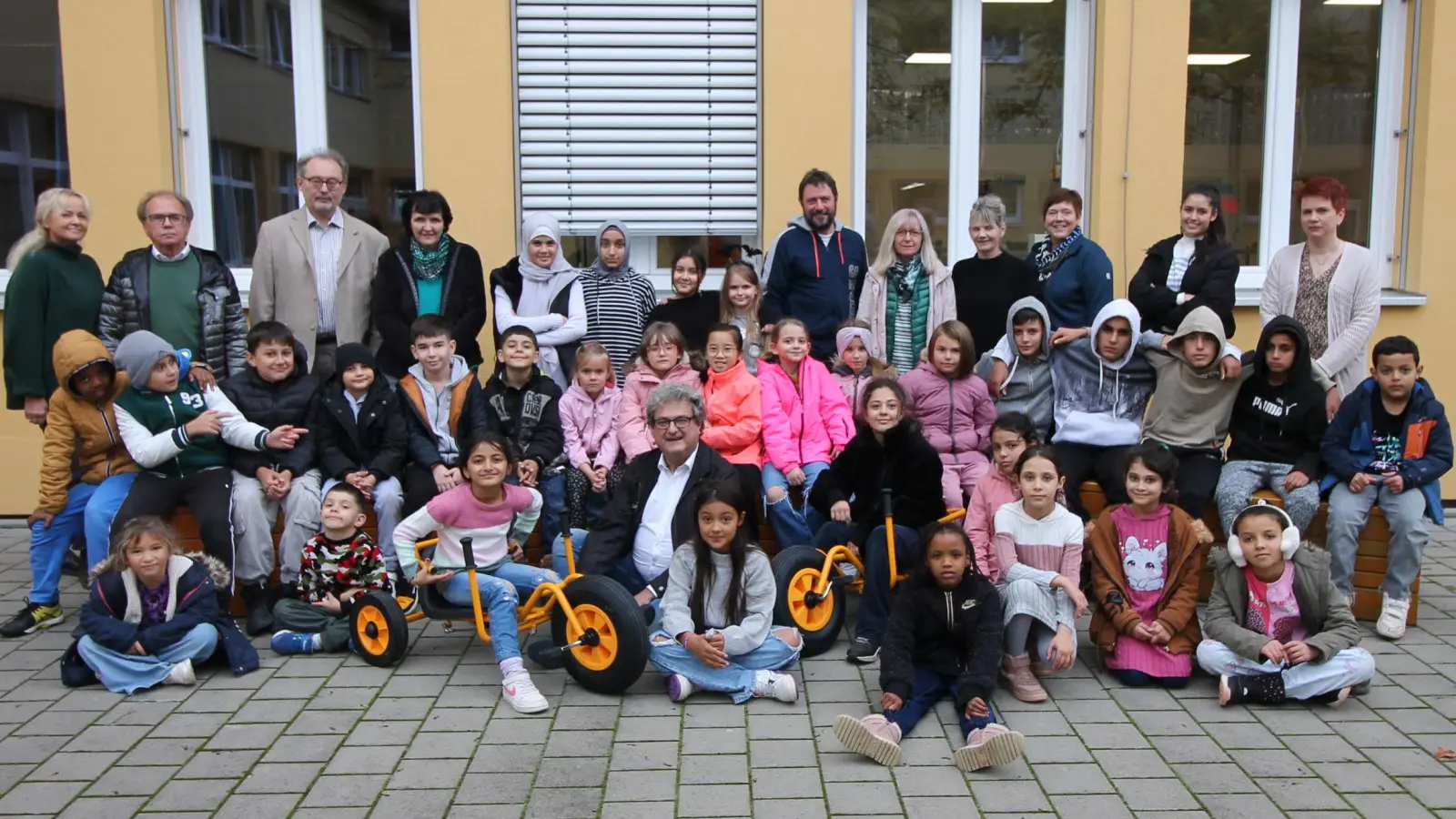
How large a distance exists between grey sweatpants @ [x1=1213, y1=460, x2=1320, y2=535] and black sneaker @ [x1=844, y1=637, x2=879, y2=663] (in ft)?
5.79

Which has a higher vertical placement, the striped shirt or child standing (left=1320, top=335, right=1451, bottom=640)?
the striped shirt

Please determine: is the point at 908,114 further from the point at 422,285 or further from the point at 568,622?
the point at 568,622

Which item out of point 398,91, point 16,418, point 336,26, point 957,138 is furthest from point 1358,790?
point 16,418

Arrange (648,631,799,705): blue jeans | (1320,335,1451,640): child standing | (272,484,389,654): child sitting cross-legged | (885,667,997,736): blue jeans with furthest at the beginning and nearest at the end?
(1320,335,1451,640): child standing
(272,484,389,654): child sitting cross-legged
(648,631,799,705): blue jeans
(885,667,997,736): blue jeans

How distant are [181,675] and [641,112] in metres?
4.11

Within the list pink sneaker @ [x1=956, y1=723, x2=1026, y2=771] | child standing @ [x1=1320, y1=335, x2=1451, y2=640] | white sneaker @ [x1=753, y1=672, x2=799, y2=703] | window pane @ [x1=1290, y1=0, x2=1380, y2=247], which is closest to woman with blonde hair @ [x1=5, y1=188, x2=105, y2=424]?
white sneaker @ [x1=753, y1=672, x2=799, y2=703]

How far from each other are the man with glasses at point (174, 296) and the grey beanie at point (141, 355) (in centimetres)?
36

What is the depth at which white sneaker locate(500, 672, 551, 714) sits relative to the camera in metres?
4.53

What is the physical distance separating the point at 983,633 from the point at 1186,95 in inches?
176

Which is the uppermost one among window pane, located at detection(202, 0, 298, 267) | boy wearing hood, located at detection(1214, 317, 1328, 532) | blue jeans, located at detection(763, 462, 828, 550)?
window pane, located at detection(202, 0, 298, 267)

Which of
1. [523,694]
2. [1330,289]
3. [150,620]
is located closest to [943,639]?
[523,694]

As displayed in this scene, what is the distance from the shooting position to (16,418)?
7.37m

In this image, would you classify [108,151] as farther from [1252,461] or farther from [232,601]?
[1252,461]

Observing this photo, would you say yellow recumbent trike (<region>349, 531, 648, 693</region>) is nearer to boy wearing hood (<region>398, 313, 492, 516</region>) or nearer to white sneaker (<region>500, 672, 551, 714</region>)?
white sneaker (<region>500, 672, 551, 714</region>)
